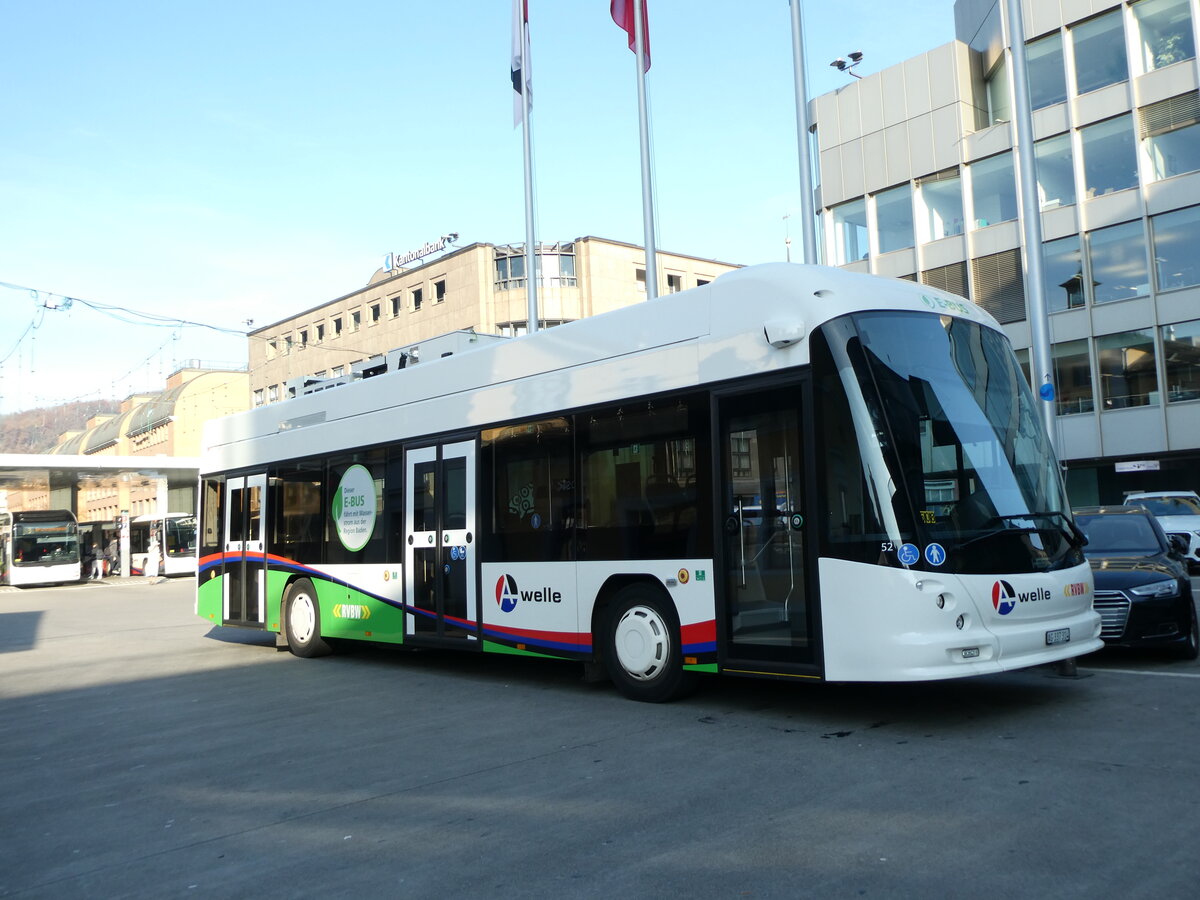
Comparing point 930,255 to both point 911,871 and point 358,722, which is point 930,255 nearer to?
point 358,722

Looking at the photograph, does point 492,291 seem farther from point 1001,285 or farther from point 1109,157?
point 1109,157

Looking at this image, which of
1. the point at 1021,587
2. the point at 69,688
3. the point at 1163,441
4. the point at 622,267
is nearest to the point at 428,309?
the point at 622,267

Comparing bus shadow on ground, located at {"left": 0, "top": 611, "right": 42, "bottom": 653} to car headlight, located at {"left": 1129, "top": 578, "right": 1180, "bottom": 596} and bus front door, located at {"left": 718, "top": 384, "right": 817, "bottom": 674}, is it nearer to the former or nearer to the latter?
bus front door, located at {"left": 718, "top": 384, "right": 817, "bottom": 674}

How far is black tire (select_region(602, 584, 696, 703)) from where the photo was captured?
27.4 ft

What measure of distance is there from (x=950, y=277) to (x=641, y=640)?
30.7m

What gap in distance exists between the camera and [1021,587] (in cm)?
709

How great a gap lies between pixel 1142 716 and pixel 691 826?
152 inches

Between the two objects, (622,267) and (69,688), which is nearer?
(69,688)

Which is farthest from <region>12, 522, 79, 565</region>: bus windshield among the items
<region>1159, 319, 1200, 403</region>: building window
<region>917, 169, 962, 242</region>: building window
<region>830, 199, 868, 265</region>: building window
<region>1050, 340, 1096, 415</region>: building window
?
<region>1159, 319, 1200, 403</region>: building window

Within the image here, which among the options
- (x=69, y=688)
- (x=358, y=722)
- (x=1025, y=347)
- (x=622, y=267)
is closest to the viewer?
(x=358, y=722)

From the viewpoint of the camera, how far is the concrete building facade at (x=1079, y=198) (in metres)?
30.8

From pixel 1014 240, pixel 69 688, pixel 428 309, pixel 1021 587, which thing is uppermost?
pixel 428 309

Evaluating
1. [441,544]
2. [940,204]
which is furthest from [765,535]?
[940,204]

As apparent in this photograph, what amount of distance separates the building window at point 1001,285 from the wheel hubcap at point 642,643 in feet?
94.1
